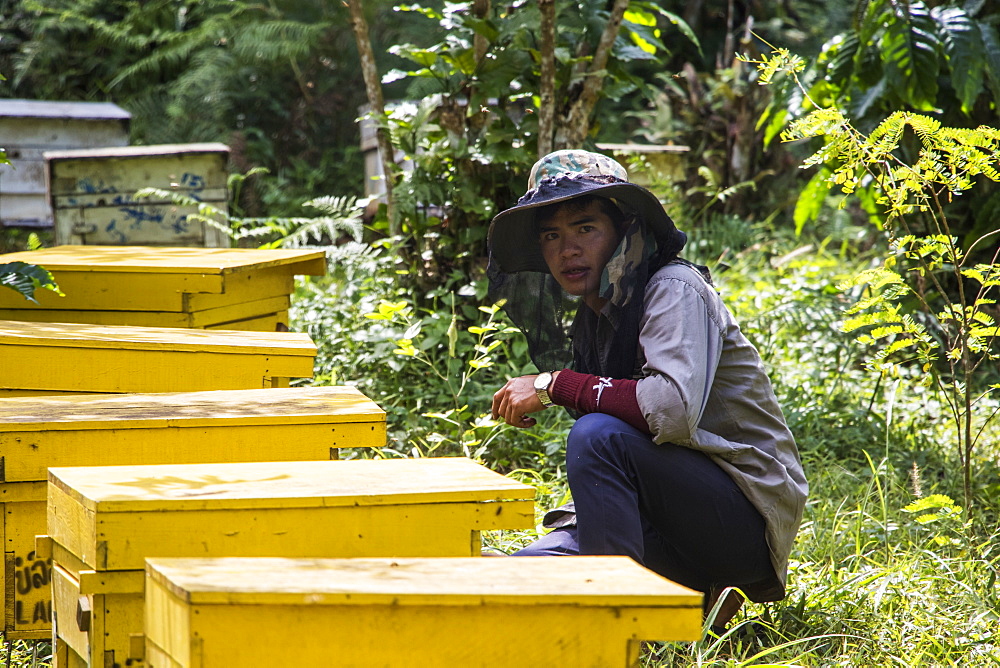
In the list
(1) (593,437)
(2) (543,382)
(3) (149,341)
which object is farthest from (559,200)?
(3) (149,341)

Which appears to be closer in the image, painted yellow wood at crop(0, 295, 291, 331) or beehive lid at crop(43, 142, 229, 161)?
painted yellow wood at crop(0, 295, 291, 331)

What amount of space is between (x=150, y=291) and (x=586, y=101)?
6.71ft

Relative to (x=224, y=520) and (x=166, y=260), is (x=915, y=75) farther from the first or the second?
(x=224, y=520)

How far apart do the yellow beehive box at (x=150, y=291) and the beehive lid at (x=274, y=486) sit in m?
1.47

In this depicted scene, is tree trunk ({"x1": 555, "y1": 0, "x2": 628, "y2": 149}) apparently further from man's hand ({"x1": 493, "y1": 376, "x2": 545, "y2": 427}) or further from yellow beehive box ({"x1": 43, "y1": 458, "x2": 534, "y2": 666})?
yellow beehive box ({"x1": 43, "y1": 458, "x2": 534, "y2": 666})

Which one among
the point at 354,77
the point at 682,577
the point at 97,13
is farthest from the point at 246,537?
the point at 97,13

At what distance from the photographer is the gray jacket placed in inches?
83.7

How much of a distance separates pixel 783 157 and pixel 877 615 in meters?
5.79

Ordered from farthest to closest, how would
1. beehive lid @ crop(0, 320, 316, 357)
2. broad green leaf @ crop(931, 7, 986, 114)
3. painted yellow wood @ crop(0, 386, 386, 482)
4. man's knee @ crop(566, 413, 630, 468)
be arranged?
broad green leaf @ crop(931, 7, 986, 114) < beehive lid @ crop(0, 320, 316, 357) < man's knee @ crop(566, 413, 630, 468) < painted yellow wood @ crop(0, 386, 386, 482)

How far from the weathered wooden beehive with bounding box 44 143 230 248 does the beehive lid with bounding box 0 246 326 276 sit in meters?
1.44

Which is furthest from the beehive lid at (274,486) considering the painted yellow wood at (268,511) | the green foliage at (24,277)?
the green foliage at (24,277)

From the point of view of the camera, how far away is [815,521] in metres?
2.98

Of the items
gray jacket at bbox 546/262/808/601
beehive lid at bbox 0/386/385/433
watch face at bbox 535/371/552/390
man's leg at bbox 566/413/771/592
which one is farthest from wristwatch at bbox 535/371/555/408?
beehive lid at bbox 0/386/385/433

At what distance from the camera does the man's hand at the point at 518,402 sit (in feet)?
7.55
